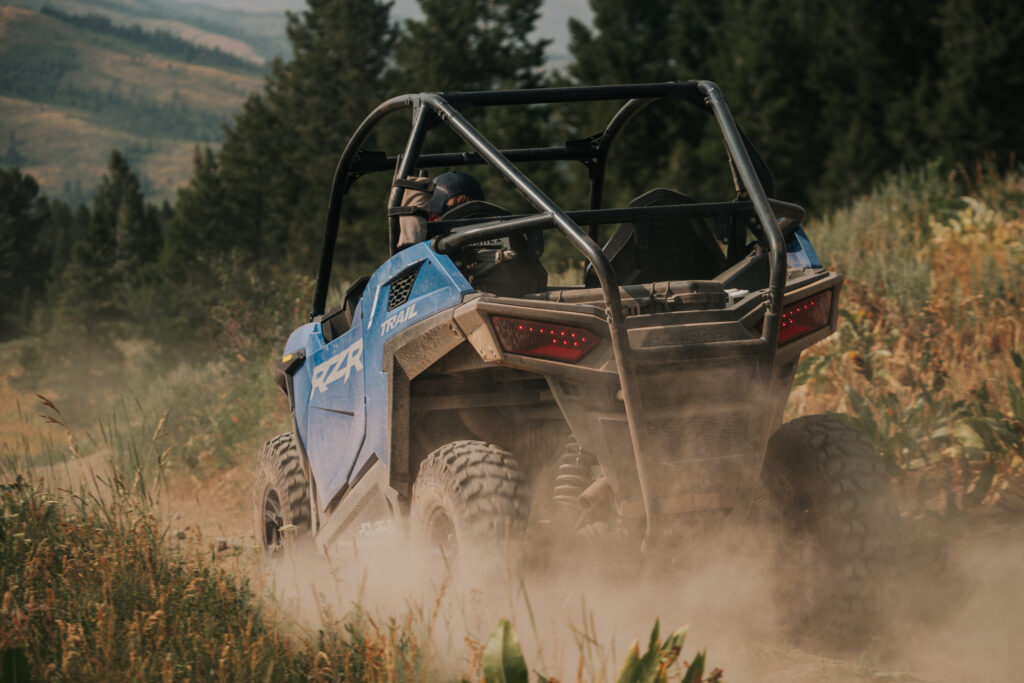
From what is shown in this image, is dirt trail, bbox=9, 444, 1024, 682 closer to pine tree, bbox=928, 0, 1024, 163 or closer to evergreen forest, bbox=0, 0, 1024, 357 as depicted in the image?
evergreen forest, bbox=0, 0, 1024, 357

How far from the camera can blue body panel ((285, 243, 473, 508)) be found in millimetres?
3660

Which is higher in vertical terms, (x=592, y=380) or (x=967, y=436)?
(x=592, y=380)

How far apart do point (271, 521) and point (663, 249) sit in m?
2.52

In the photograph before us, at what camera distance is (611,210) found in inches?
146

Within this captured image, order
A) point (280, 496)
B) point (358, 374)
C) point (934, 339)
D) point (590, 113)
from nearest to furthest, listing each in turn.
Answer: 1. point (358, 374)
2. point (280, 496)
3. point (934, 339)
4. point (590, 113)

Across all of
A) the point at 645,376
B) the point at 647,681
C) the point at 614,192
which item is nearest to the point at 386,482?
the point at 645,376

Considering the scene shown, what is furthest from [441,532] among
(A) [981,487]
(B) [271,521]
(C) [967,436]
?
(C) [967,436]

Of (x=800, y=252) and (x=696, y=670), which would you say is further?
(x=800, y=252)

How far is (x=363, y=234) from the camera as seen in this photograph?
39.1 meters

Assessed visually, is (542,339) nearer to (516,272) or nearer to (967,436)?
(516,272)

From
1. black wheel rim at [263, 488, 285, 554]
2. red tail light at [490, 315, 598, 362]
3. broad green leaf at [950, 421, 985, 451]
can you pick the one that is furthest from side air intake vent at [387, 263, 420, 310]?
broad green leaf at [950, 421, 985, 451]

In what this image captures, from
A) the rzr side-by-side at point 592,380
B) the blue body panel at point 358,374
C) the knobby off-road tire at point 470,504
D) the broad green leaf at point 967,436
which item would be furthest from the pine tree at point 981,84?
the knobby off-road tire at point 470,504

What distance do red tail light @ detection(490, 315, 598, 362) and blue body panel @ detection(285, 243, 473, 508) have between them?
0.23 m

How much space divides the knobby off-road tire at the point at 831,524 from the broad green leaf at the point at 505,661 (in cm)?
138
